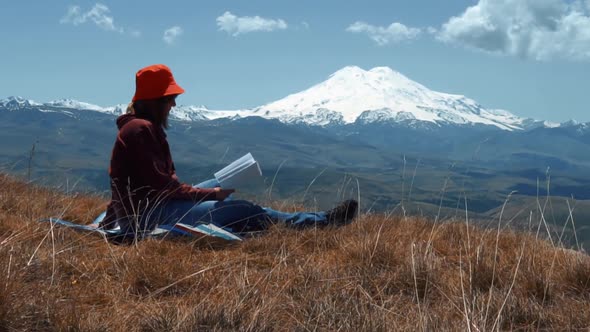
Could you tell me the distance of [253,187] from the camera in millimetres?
5121

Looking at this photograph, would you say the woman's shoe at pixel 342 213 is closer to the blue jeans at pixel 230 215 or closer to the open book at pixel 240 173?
the blue jeans at pixel 230 215

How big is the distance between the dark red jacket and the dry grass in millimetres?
601

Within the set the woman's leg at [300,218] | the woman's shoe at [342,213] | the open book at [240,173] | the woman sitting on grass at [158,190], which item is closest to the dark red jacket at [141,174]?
the woman sitting on grass at [158,190]

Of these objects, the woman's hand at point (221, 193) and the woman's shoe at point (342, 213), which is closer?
the woman's hand at point (221, 193)

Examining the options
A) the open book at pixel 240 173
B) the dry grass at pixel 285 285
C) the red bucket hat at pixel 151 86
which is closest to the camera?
the dry grass at pixel 285 285

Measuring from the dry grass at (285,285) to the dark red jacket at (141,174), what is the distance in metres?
0.60

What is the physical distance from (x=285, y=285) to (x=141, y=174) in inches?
89.5

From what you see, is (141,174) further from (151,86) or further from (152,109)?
(151,86)

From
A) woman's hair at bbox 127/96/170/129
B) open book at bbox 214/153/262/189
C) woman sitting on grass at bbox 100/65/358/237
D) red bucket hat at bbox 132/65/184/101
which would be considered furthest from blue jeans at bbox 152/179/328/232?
red bucket hat at bbox 132/65/184/101

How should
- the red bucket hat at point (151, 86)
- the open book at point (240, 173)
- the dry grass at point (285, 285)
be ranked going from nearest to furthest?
1. the dry grass at point (285, 285)
2. the open book at point (240, 173)
3. the red bucket hat at point (151, 86)

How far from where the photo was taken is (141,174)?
5.05m

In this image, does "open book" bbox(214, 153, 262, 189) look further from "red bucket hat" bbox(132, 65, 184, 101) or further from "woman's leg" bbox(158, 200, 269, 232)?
"red bucket hat" bbox(132, 65, 184, 101)

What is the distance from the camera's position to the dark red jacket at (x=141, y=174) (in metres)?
5.00

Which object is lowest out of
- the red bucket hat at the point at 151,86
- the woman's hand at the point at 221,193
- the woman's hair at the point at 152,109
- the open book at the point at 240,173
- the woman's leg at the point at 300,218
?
the woman's leg at the point at 300,218
